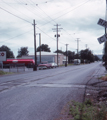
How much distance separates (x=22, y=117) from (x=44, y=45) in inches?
5222

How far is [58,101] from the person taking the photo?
27.5 ft

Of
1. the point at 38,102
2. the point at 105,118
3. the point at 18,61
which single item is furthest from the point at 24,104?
the point at 18,61

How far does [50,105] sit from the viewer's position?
7.64 m

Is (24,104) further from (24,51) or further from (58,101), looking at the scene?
(24,51)

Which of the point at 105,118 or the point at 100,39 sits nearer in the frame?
the point at 105,118

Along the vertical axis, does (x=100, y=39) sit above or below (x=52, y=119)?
above

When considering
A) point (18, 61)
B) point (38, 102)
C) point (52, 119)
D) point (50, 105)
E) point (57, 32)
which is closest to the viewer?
point (52, 119)

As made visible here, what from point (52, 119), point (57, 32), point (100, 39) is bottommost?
point (52, 119)

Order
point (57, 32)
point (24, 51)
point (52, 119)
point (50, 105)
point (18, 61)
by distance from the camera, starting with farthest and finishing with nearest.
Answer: point (24, 51)
point (57, 32)
point (18, 61)
point (50, 105)
point (52, 119)

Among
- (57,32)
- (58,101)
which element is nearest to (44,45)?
(57,32)

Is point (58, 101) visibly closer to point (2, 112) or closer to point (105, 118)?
point (2, 112)

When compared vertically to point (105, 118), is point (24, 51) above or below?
above

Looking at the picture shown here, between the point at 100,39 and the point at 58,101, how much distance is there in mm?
3215

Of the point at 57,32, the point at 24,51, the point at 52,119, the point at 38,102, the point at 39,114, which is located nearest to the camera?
the point at 52,119
